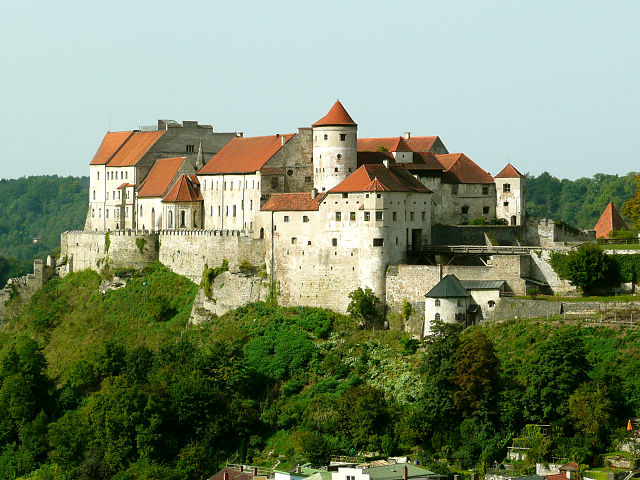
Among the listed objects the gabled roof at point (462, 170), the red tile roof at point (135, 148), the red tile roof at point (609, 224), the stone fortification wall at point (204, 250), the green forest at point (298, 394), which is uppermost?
the red tile roof at point (135, 148)

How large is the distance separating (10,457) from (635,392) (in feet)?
115

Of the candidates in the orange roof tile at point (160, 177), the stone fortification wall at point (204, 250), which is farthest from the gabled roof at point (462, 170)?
the orange roof tile at point (160, 177)

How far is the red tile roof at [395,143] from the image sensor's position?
8950 centimetres

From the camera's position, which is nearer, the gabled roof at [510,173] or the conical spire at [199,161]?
the gabled roof at [510,173]

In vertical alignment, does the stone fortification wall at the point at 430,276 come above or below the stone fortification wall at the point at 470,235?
below

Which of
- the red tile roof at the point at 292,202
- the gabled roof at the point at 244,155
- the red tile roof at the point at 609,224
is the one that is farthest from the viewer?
the red tile roof at the point at 609,224

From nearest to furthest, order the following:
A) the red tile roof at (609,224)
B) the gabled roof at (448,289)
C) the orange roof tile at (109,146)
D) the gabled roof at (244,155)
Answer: the gabled roof at (448,289) → the gabled roof at (244,155) → the red tile roof at (609,224) → the orange roof tile at (109,146)

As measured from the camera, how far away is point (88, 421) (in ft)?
256

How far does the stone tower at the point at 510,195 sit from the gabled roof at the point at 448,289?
13523 millimetres

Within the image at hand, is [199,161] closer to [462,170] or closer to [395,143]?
[395,143]

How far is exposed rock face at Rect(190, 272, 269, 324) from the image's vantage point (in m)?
85.9

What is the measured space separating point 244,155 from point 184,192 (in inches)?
194

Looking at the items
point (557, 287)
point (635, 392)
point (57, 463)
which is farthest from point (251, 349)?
point (635, 392)

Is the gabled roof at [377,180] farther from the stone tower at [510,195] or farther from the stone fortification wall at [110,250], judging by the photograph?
the stone fortification wall at [110,250]
